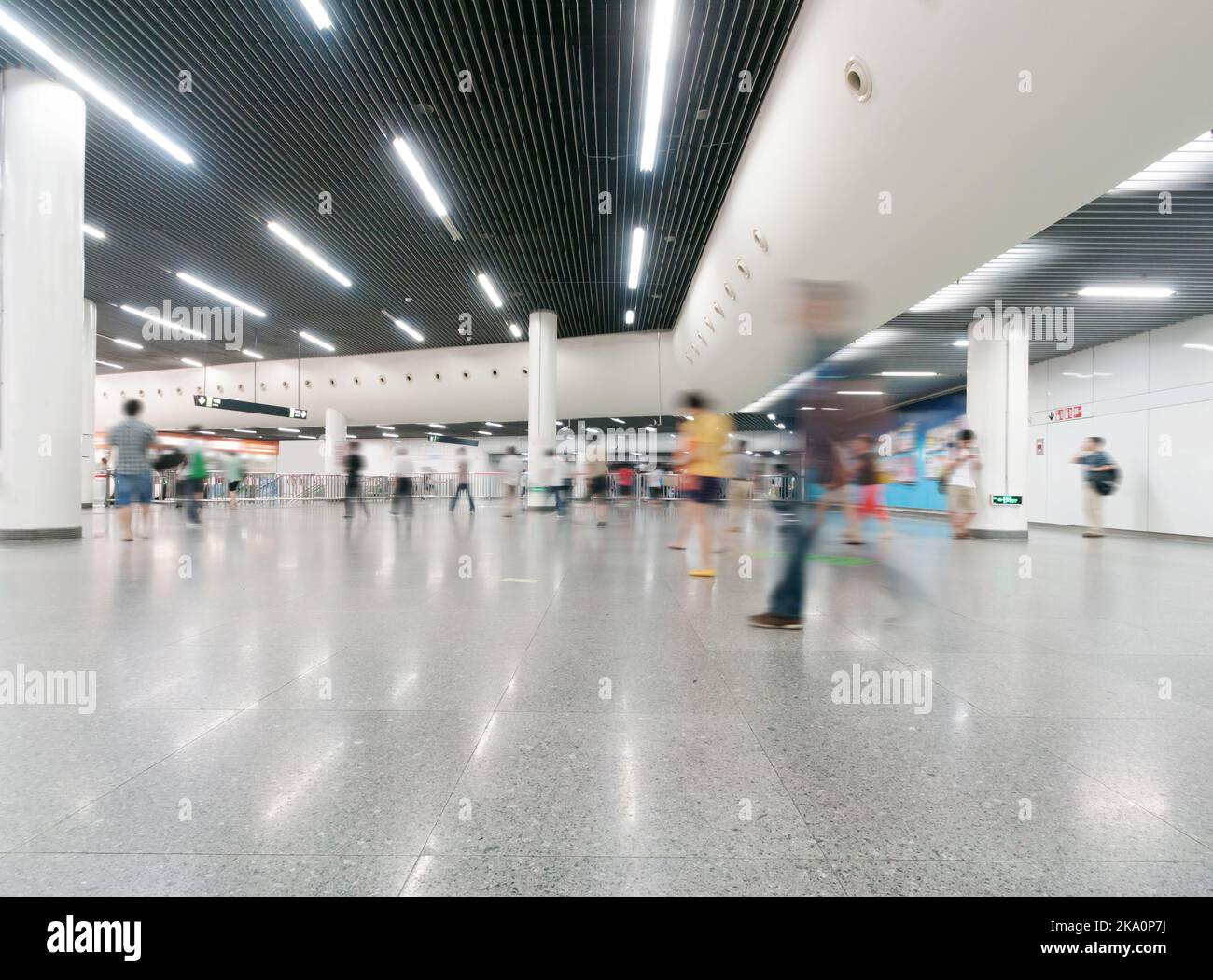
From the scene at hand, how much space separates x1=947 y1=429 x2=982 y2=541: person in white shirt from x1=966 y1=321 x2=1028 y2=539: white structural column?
0.53ft

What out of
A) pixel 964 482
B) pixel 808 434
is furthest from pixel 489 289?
pixel 808 434

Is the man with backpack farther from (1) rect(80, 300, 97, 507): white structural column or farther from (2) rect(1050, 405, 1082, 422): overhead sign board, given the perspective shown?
(1) rect(80, 300, 97, 507): white structural column

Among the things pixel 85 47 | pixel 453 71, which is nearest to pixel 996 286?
pixel 453 71

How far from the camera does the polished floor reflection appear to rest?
5.53 feet

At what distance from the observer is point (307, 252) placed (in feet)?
53.9

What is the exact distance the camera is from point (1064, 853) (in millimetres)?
1760

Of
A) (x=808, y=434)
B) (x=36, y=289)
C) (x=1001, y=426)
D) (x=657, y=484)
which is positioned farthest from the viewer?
(x=657, y=484)

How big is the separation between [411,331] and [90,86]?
50.2 ft

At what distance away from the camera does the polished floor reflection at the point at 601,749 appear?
169cm

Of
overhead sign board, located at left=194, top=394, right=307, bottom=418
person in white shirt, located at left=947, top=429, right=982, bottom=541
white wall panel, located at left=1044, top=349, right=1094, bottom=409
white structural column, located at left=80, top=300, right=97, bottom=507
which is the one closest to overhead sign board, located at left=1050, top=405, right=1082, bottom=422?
white wall panel, located at left=1044, top=349, right=1094, bottom=409

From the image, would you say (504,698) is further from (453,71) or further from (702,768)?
(453,71)

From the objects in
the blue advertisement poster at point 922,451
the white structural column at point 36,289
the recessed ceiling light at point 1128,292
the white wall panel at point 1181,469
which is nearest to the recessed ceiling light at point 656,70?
the recessed ceiling light at point 1128,292

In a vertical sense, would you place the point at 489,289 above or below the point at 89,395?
above

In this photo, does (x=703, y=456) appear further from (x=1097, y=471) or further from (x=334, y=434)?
(x=334, y=434)
